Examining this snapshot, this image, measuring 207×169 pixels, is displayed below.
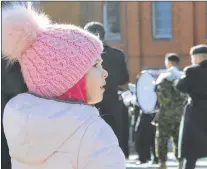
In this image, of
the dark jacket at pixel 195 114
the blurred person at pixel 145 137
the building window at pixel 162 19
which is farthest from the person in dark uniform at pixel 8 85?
the building window at pixel 162 19

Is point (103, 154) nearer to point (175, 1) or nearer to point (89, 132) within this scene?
point (89, 132)

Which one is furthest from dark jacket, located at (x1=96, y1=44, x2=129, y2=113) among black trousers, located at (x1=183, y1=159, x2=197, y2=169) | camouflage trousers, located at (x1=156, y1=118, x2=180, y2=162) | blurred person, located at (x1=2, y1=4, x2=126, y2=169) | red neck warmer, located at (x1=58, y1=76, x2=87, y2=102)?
red neck warmer, located at (x1=58, y1=76, x2=87, y2=102)

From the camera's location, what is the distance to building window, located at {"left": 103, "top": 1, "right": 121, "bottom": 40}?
30.6m

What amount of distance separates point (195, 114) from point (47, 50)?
528 cm

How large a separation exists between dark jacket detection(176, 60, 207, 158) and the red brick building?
21662mm

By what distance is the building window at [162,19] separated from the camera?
30016 mm

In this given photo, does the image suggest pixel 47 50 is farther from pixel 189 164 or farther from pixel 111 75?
pixel 189 164

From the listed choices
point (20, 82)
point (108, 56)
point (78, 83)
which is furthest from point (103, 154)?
point (108, 56)

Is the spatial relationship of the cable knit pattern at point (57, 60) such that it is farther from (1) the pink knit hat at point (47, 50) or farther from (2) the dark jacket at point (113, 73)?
(2) the dark jacket at point (113, 73)

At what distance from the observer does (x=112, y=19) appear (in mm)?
30703

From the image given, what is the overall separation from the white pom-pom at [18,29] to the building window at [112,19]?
28.1 metres

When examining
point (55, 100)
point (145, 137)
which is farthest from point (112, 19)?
point (55, 100)

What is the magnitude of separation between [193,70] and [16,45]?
5.12m

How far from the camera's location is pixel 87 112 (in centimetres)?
226
